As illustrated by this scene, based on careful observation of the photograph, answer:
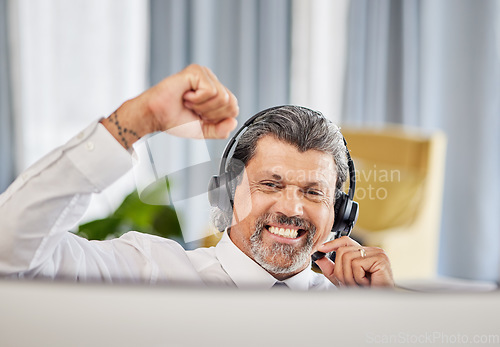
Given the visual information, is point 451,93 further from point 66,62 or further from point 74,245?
point 74,245

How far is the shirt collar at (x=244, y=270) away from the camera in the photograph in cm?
32

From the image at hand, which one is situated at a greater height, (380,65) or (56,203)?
(380,65)

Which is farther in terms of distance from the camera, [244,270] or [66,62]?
[66,62]

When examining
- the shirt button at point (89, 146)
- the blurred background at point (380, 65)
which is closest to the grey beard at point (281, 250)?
the shirt button at point (89, 146)

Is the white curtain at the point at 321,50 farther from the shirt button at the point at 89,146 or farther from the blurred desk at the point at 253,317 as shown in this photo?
the blurred desk at the point at 253,317

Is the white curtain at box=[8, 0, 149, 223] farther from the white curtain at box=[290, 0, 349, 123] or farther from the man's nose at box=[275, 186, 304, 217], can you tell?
the man's nose at box=[275, 186, 304, 217]

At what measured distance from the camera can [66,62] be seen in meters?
2.54

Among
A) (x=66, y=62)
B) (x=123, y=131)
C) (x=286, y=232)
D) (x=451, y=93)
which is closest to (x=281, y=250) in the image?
(x=286, y=232)

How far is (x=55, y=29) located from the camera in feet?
8.39

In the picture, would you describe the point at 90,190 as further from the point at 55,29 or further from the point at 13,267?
the point at 55,29

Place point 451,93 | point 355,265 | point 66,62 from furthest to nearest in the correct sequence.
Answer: point 66,62 → point 451,93 → point 355,265

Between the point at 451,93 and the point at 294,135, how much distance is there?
1.94 m

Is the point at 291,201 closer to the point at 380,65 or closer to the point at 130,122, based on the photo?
the point at 130,122

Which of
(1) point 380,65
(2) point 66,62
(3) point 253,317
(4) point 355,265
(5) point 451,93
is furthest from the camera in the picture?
(2) point 66,62
